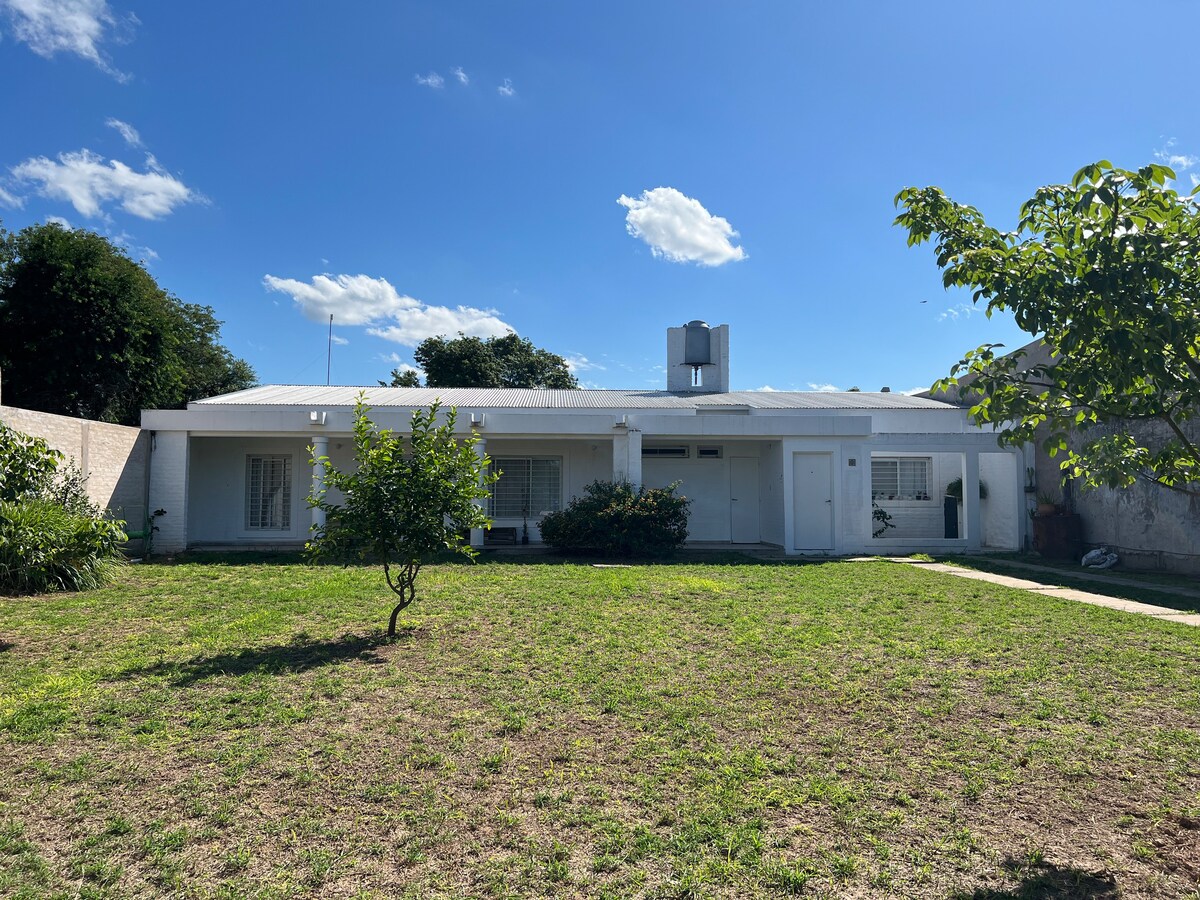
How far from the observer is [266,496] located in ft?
55.4

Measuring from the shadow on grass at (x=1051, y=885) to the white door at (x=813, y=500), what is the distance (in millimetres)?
12804

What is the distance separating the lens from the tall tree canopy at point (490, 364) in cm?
3488

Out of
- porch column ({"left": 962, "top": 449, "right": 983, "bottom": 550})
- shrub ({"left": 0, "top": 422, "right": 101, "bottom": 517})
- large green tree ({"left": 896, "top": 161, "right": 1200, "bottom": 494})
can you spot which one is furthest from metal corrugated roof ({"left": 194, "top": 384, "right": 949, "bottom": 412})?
large green tree ({"left": 896, "top": 161, "right": 1200, "bottom": 494})

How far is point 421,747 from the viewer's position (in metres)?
4.43

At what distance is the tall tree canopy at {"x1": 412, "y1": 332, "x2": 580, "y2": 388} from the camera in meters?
34.9

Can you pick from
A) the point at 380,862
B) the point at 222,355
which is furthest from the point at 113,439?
the point at 222,355

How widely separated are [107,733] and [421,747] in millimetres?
1964

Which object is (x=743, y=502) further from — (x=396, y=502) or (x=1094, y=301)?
(x=1094, y=301)

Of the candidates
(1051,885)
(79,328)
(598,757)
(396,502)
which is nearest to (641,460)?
(396,502)

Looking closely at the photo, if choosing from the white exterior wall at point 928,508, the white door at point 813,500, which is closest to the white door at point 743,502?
the white door at point 813,500

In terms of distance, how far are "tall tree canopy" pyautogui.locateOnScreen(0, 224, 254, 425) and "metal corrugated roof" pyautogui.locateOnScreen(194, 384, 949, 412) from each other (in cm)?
541

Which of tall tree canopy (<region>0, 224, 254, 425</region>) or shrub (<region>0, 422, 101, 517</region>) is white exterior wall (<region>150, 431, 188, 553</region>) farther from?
tall tree canopy (<region>0, 224, 254, 425</region>)

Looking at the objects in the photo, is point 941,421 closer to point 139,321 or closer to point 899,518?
point 899,518

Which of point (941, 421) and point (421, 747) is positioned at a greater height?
point (941, 421)
